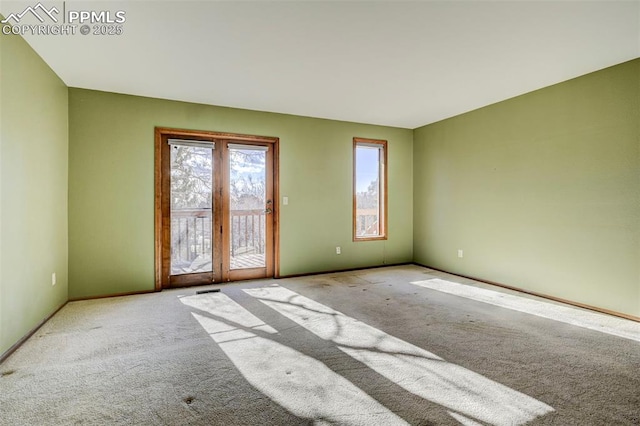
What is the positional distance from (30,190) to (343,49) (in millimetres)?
3004

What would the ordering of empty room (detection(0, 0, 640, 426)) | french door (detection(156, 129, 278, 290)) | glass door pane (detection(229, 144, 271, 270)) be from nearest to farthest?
empty room (detection(0, 0, 640, 426)) → french door (detection(156, 129, 278, 290)) → glass door pane (detection(229, 144, 271, 270))

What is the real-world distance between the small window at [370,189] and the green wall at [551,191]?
0.92 meters

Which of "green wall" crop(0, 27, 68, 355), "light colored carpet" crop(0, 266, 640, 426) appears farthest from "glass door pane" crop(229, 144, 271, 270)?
"green wall" crop(0, 27, 68, 355)

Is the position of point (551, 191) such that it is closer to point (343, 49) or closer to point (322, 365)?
point (343, 49)

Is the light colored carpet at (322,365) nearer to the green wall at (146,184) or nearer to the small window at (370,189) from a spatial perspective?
A: the green wall at (146,184)

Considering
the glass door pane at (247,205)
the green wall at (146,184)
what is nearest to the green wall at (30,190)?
the green wall at (146,184)

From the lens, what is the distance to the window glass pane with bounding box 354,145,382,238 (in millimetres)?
5453

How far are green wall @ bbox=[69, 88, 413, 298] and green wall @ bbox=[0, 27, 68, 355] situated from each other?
184 millimetres

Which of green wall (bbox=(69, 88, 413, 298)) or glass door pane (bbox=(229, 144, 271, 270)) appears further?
glass door pane (bbox=(229, 144, 271, 270))

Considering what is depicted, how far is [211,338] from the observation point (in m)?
2.64

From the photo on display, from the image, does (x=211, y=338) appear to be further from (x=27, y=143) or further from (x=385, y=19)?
(x=385, y=19)

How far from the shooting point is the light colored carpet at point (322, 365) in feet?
5.58

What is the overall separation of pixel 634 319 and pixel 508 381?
6.89ft

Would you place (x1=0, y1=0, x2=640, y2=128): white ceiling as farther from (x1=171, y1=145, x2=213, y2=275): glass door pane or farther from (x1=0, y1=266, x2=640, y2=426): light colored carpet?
(x1=0, y1=266, x2=640, y2=426): light colored carpet
